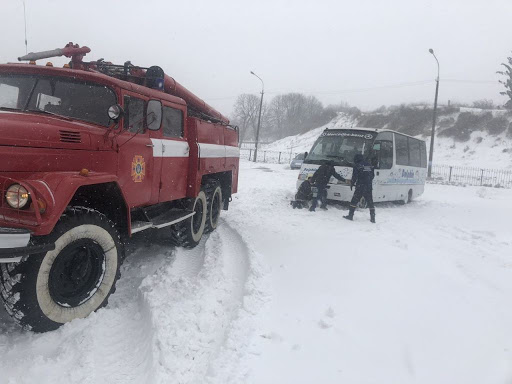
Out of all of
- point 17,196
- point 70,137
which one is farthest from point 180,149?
point 17,196

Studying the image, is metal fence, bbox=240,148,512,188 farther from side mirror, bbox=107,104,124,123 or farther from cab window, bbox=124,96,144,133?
side mirror, bbox=107,104,124,123

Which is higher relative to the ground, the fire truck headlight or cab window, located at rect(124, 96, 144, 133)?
cab window, located at rect(124, 96, 144, 133)

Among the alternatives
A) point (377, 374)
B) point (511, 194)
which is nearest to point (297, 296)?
point (377, 374)

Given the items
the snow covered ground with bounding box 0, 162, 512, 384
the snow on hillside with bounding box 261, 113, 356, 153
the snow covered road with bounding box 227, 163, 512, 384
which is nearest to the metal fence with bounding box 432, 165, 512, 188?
the snow covered road with bounding box 227, 163, 512, 384

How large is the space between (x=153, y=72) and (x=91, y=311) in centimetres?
330

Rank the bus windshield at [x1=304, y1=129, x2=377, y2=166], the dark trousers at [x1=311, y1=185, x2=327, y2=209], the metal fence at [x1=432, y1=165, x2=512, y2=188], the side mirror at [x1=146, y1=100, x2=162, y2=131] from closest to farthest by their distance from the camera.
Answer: the side mirror at [x1=146, y1=100, x2=162, y2=131] → the dark trousers at [x1=311, y1=185, x2=327, y2=209] → the bus windshield at [x1=304, y1=129, x2=377, y2=166] → the metal fence at [x1=432, y1=165, x2=512, y2=188]

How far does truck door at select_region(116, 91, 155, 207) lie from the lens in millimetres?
4352

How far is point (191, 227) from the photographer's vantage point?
613cm

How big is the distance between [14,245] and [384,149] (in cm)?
1105

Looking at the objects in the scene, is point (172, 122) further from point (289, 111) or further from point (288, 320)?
point (289, 111)

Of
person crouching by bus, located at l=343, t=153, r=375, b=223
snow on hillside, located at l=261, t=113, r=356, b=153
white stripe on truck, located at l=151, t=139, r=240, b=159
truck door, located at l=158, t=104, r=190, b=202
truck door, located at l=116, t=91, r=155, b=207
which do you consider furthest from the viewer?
snow on hillside, located at l=261, t=113, r=356, b=153

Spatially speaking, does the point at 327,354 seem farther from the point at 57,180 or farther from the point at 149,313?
the point at 57,180

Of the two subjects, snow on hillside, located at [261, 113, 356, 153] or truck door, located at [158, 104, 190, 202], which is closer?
truck door, located at [158, 104, 190, 202]

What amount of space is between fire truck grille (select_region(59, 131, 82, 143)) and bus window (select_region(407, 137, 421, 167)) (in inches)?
504
